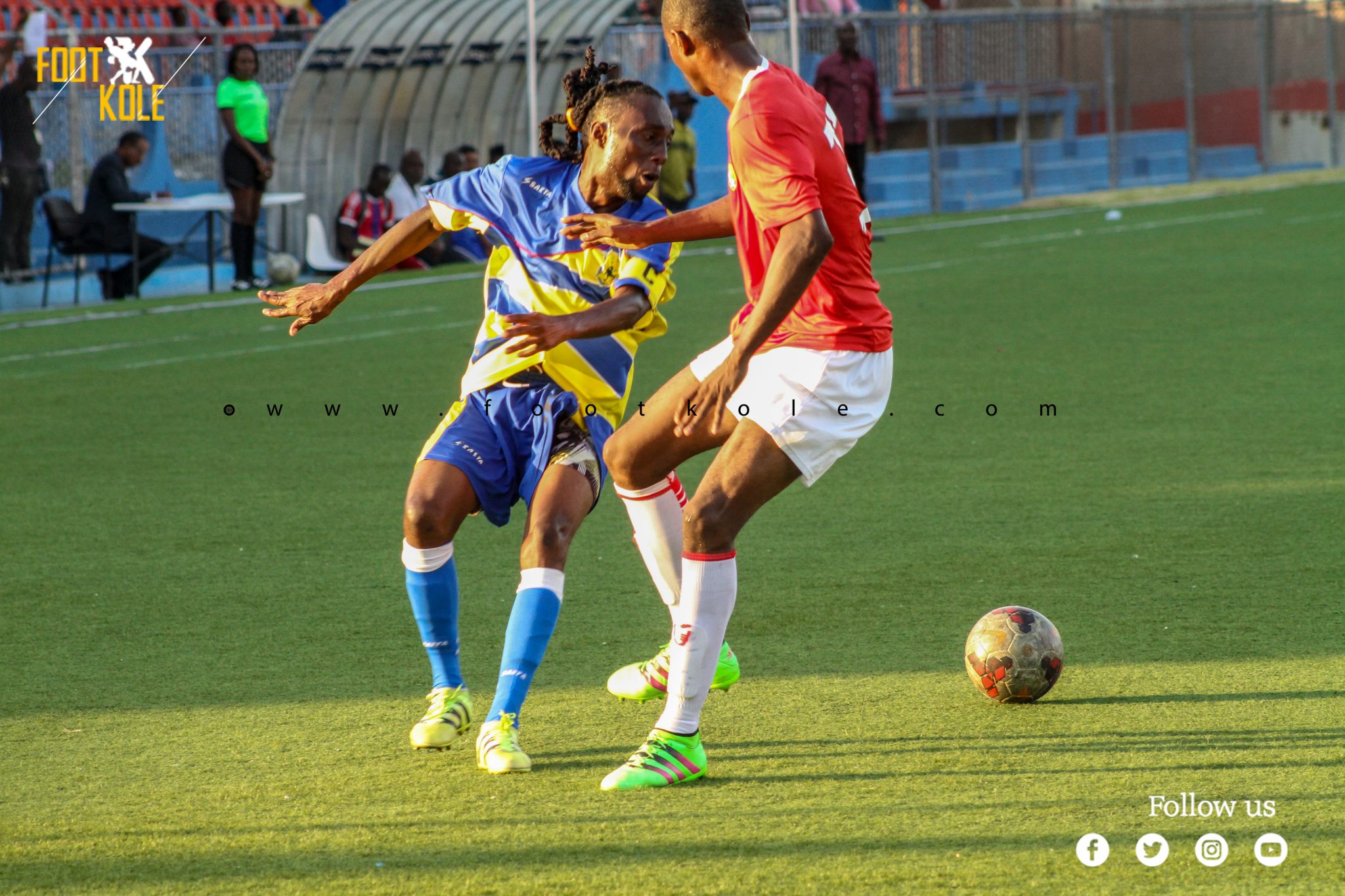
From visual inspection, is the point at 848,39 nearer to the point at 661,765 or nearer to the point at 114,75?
the point at 114,75

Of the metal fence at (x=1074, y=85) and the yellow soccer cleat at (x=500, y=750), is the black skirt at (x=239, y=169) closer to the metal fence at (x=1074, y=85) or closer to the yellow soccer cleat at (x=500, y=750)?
the metal fence at (x=1074, y=85)

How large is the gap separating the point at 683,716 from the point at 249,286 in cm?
1367

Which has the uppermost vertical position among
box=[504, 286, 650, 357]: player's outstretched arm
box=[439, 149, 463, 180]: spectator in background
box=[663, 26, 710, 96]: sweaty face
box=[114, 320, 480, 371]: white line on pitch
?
box=[439, 149, 463, 180]: spectator in background

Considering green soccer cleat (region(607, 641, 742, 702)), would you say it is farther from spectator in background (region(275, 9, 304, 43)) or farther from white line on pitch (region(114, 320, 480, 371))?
spectator in background (region(275, 9, 304, 43))

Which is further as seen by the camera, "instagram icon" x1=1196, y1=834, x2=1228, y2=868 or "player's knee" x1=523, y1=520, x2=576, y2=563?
"player's knee" x1=523, y1=520, x2=576, y2=563

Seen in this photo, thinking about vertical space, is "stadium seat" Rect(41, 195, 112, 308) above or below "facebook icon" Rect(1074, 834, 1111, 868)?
above

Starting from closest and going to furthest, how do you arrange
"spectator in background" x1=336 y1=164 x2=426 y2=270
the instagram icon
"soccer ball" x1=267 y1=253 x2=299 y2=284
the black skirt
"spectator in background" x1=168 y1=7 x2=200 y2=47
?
1. the instagram icon
2. the black skirt
3. "soccer ball" x1=267 y1=253 x2=299 y2=284
4. "spectator in background" x1=336 y1=164 x2=426 y2=270
5. "spectator in background" x1=168 y1=7 x2=200 y2=47

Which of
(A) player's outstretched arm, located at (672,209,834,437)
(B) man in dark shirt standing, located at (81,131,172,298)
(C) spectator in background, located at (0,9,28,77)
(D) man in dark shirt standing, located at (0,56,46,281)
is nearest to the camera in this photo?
(A) player's outstretched arm, located at (672,209,834,437)

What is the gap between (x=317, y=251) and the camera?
18844 millimetres

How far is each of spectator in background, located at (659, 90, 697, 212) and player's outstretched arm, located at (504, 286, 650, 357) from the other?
15336 millimetres

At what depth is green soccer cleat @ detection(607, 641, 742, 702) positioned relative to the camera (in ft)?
16.0

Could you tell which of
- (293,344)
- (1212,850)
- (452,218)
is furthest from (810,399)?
(293,344)

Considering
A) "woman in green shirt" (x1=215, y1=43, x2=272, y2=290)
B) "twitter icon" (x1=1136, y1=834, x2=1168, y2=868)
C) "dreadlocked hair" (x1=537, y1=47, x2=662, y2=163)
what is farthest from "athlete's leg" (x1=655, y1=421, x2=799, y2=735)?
"woman in green shirt" (x1=215, y1=43, x2=272, y2=290)

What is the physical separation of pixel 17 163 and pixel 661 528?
534 inches
